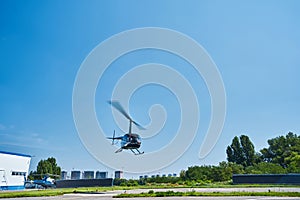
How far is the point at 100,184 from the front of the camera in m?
46.3

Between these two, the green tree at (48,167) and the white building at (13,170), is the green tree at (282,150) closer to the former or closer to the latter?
the white building at (13,170)

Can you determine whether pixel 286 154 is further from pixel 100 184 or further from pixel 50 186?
pixel 50 186

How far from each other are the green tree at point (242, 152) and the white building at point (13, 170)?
50.2 meters

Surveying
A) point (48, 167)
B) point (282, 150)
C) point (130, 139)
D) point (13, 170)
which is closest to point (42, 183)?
point (13, 170)

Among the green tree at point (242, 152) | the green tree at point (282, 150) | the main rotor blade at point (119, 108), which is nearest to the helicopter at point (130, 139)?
the main rotor blade at point (119, 108)

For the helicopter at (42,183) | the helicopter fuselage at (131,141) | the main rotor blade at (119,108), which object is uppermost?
the main rotor blade at (119,108)

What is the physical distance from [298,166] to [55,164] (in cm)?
6626

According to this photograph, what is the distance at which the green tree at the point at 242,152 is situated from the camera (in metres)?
72.7

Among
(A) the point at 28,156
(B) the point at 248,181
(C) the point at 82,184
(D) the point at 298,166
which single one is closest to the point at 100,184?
(C) the point at 82,184

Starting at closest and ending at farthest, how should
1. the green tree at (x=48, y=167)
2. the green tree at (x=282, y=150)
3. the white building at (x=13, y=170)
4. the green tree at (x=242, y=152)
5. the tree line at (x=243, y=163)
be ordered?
the white building at (x=13, y=170), the tree line at (x=243, y=163), the green tree at (x=282, y=150), the green tree at (x=242, y=152), the green tree at (x=48, y=167)

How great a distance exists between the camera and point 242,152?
74250 millimetres

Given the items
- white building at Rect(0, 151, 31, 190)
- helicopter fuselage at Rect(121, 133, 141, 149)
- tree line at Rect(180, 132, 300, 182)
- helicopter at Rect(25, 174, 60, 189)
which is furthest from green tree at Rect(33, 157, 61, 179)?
helicopter fuselage at Rect(121, 133, 141, 149)

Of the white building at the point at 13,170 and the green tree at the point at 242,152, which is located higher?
the green tree at the point at 242,152

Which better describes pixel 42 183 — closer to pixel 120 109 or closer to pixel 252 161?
pixel 120 109
